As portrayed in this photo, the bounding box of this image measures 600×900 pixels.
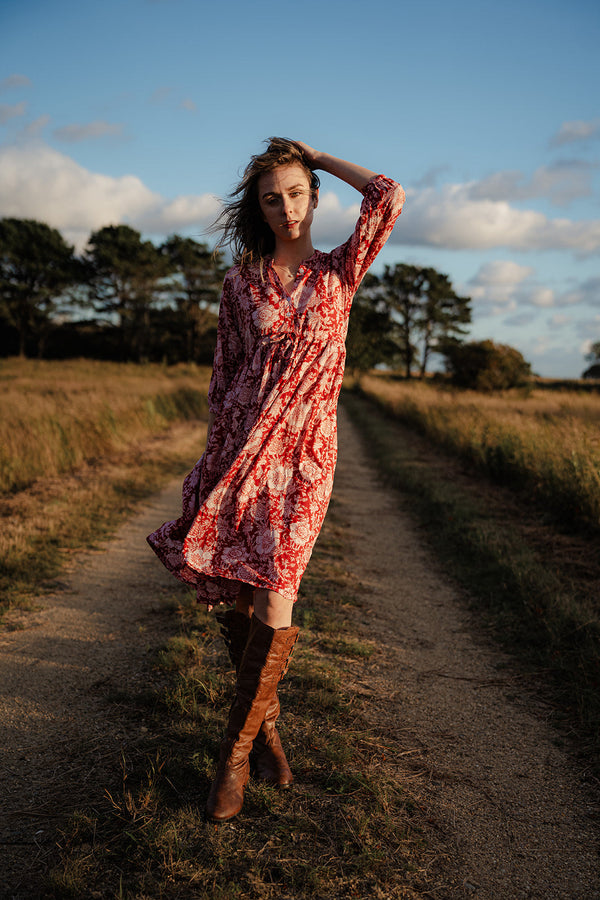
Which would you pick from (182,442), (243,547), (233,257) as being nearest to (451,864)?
(243,547)

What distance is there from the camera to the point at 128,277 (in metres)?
41.4

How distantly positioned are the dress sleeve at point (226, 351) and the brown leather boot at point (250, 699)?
2.91 feet

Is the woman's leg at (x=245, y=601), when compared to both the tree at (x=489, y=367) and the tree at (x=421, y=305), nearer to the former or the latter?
the tree at (x=489, y=367)

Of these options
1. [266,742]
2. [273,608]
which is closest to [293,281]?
[273,608]

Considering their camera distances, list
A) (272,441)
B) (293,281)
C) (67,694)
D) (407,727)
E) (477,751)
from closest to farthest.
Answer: (272,441) < (293,281) < (477,751) < (407,727) < (67,694)

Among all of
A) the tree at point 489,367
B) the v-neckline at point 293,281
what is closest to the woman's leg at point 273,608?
the v-neckline at point 293,281

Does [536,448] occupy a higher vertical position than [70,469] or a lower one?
higher

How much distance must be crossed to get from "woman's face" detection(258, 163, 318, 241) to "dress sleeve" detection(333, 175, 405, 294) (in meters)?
0.20

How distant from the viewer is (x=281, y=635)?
79.0 inches

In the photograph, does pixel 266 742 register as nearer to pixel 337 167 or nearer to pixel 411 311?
pixel 337 167

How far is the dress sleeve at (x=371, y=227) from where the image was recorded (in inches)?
81.8

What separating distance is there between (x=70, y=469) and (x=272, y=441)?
22.1 ft

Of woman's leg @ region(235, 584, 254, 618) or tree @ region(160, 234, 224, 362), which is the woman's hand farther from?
tree @ region(160, 234, 224, 362)

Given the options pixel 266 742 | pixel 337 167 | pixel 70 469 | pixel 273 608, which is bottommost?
pixel 70 469
